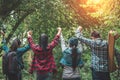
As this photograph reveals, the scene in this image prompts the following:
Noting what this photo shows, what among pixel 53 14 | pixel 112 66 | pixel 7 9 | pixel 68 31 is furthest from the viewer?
pixel 68 31

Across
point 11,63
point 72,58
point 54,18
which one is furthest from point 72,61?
point 54,18

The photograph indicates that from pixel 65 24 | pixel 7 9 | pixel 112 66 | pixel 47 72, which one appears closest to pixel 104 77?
pixel 112 66

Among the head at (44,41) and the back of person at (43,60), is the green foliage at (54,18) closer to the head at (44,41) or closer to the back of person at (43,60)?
the back of person at (43,60)

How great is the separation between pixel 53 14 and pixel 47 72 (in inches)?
294

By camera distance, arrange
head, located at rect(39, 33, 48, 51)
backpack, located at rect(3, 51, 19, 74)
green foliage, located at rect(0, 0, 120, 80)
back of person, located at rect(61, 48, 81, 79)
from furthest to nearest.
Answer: green foliage, located at rect(0, 0, 120, 80)
backpack, located at rect(3, 51, 19, 74)
back of person, located at rect(61, 48, 81, 79)
head, located at rect(39, 33, 48, 51)

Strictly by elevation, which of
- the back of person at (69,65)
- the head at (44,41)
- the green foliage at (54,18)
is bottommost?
the back of person at (69,65)

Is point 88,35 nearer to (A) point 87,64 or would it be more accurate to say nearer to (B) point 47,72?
(A) point 87,64

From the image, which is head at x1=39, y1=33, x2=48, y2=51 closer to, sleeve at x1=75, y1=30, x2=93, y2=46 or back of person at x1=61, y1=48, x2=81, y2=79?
back of person at x1=61, y1=48, x2=81, y2=79

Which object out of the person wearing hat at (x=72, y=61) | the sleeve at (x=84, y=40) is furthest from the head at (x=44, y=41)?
the sleeve at (x=84, y=40)

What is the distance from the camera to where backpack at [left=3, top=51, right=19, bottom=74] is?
1158 centimetres

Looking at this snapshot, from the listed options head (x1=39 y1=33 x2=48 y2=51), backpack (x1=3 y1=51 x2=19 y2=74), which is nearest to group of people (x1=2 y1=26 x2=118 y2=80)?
head (x1=39 y1=33 x2=48 y2=51)

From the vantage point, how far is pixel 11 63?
11.7 meters

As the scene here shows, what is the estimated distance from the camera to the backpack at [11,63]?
11578 mm

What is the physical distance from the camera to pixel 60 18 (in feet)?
62.4
